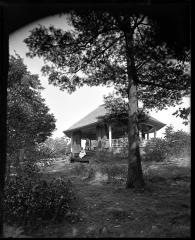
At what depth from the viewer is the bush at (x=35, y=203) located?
18.2 ft

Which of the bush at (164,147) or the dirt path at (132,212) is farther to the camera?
the bush at (164,147)

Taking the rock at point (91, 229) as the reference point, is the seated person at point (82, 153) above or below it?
above

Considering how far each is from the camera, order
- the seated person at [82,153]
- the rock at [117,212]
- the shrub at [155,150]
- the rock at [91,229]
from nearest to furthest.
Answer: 1. the rock at [91,229]
2. the rock at [117,212]
3. the shrub at [155,150]
4. the seated person at [82,153]

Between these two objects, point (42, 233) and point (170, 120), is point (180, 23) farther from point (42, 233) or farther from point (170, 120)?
point (42, 233)

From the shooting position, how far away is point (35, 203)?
5.59 metres

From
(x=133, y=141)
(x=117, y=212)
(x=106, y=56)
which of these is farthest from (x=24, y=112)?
(x=117, y=212)

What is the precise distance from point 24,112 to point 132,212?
13.8 ft

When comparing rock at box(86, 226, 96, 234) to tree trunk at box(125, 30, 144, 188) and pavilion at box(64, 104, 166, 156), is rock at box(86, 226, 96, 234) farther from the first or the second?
pavilion at box(64, 104, 166, 156)

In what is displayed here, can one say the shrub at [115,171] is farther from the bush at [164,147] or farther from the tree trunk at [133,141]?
the bush at [164,147]

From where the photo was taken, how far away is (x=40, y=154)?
334 inches

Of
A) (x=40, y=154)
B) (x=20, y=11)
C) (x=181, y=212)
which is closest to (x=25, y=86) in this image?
(x=40, y=154)

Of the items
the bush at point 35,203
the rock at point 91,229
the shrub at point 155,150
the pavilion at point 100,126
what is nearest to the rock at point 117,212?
the rock at point 91,229

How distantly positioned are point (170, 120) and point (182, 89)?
3.24ft

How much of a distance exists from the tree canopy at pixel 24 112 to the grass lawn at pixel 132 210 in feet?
4.35
